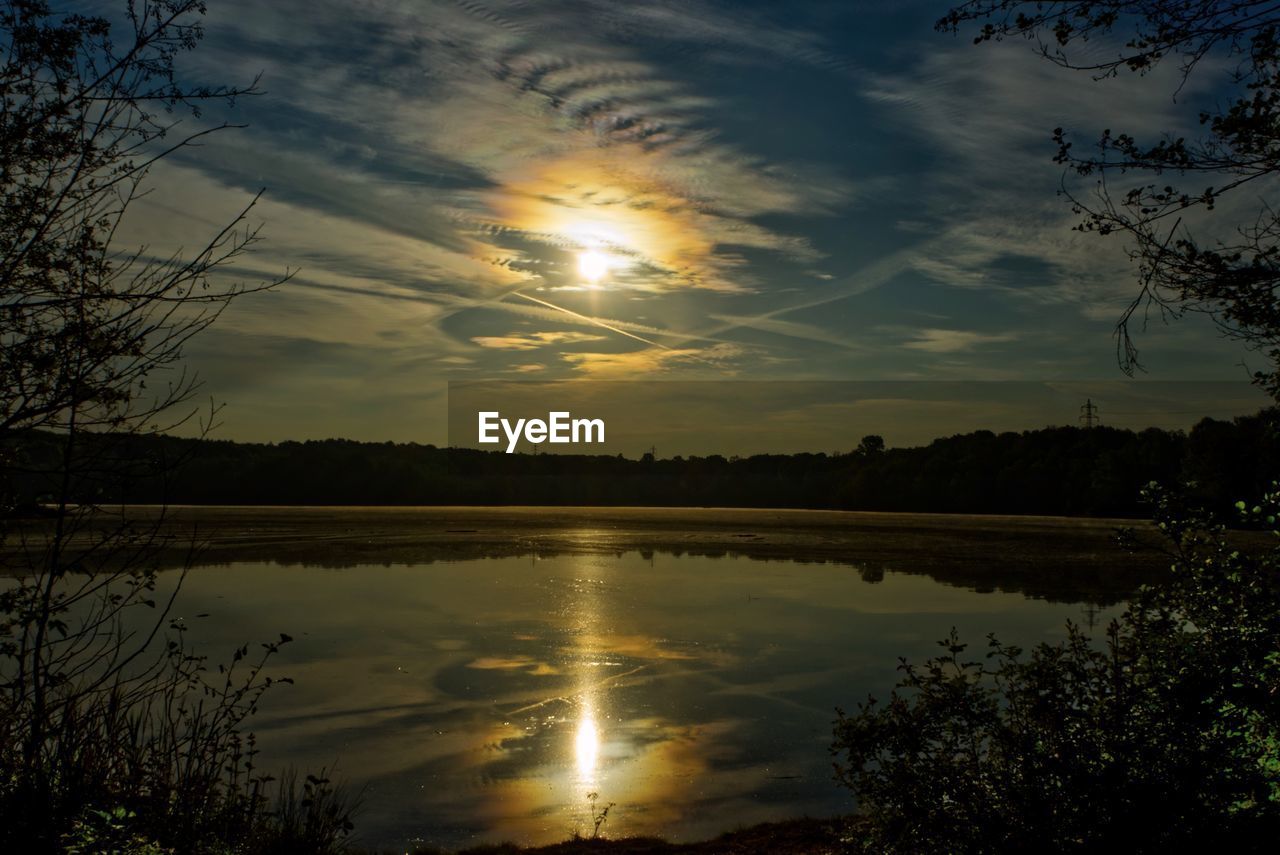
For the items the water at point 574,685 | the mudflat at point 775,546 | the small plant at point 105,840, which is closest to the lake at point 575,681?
the water at point 574,685

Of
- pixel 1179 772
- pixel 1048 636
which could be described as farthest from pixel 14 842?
pixel 1048 636

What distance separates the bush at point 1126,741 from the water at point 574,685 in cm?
369

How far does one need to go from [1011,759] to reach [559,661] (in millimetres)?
12960

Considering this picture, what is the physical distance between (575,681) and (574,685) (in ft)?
1.03

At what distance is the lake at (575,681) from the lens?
36.0 feet

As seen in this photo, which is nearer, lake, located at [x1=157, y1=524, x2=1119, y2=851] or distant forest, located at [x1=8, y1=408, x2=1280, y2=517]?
lake, located at [x1=157, y1=524, x2=1119, y2=851]

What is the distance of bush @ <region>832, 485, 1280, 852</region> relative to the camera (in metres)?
5.76

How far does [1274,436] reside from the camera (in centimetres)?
716

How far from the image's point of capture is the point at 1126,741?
6.15 metres

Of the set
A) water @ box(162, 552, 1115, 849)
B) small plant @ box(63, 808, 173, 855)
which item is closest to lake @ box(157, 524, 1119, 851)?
water @ box(162, 552, 1115, 849)

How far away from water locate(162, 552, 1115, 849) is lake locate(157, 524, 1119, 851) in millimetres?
50

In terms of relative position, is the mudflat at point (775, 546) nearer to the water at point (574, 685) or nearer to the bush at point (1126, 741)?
the water at point (574, 685)

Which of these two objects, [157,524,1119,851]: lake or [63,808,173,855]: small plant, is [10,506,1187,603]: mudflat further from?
[63,808,173,855]: small plant

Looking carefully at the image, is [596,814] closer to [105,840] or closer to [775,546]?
[105,840]
